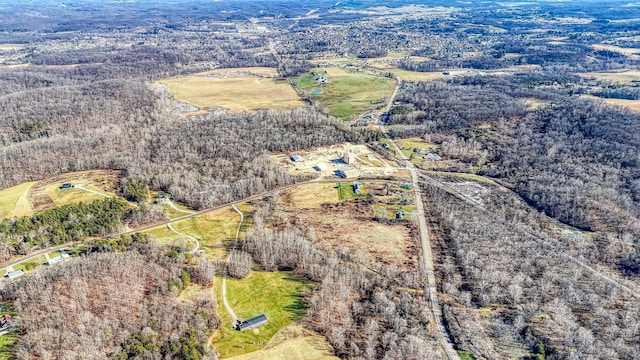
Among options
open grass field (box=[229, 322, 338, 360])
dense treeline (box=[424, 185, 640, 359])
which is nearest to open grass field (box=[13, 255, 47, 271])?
open grass field (box=[229, 322, 338, 360])

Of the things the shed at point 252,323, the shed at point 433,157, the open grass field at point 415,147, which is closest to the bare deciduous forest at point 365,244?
the open grass field at point 415,147

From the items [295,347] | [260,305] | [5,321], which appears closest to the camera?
[295,347]

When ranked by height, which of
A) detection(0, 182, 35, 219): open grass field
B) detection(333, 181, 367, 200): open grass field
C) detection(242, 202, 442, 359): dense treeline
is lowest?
detection(242, 202, 442, 359): dense treeline

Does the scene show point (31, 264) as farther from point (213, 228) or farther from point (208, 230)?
point (213, 228)

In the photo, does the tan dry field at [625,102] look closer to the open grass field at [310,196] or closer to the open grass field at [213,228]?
the open grass field at [310,196]

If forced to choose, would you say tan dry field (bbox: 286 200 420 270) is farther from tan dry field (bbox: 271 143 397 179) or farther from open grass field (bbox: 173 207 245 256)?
tan dry field (bbox: 271 143 397 179)

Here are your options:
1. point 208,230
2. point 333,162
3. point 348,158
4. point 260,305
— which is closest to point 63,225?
point 208,230
